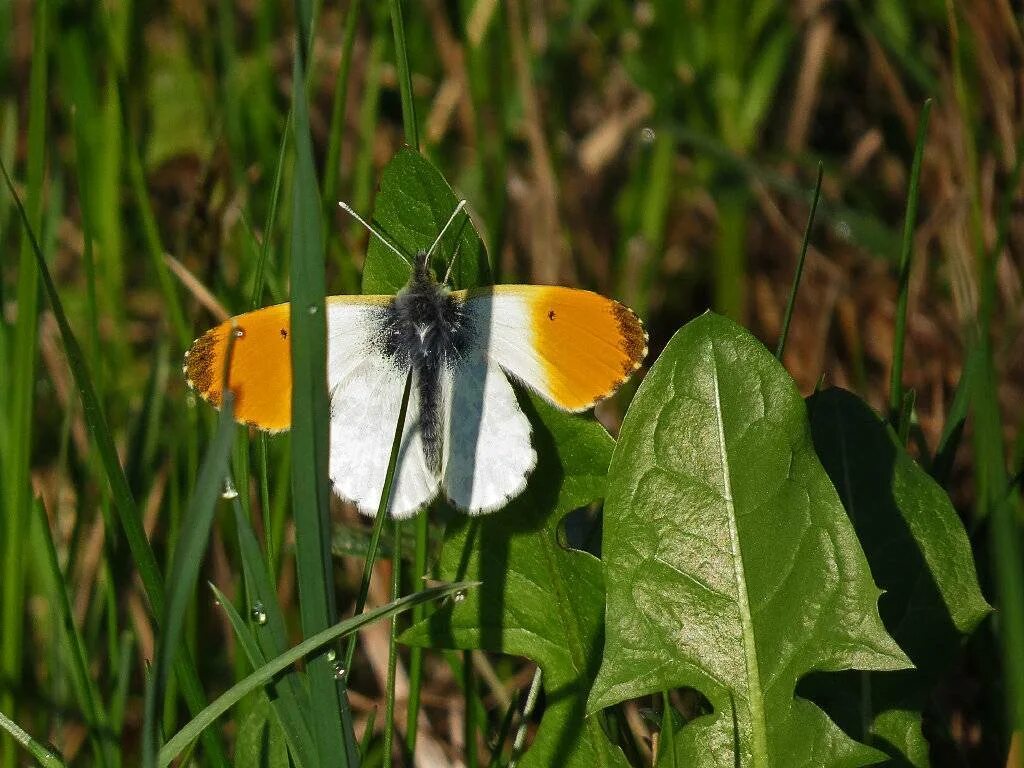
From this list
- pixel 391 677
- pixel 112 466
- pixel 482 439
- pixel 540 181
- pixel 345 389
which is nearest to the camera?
pixel 112 466

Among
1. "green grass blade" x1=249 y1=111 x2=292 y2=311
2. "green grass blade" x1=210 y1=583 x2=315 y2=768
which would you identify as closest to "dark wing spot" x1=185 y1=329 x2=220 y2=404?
"green grass blade" x1=249 y1=111 x2=292 y2=311

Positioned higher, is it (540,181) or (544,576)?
(540,181)

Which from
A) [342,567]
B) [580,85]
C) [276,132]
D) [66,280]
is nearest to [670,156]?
[580,85]

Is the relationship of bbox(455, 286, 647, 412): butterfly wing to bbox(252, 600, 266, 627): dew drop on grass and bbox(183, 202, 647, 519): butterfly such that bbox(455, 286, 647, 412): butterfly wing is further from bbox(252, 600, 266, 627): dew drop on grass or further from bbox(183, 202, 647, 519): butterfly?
bbox(252, 600, 266, 627): dew drop on grass

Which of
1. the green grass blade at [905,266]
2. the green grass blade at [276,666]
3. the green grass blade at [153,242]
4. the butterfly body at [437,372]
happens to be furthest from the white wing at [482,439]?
the green grass blade at [153,242]

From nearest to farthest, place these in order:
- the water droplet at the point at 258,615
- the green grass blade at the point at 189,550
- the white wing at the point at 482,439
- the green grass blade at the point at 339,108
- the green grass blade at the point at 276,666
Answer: the green grass blade at the point at 189,550 → the green grass blade at the point at 276,666 → the water droplet at the point at 258,615 → the white wing at the point at 482,439 → the green grass blade at the point at 339,108

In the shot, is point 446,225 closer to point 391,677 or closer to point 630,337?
point 630,337

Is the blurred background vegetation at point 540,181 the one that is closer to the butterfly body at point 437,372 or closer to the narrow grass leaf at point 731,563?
the butterfly body at point 437,372

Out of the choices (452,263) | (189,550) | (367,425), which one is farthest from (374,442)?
(189,550)
